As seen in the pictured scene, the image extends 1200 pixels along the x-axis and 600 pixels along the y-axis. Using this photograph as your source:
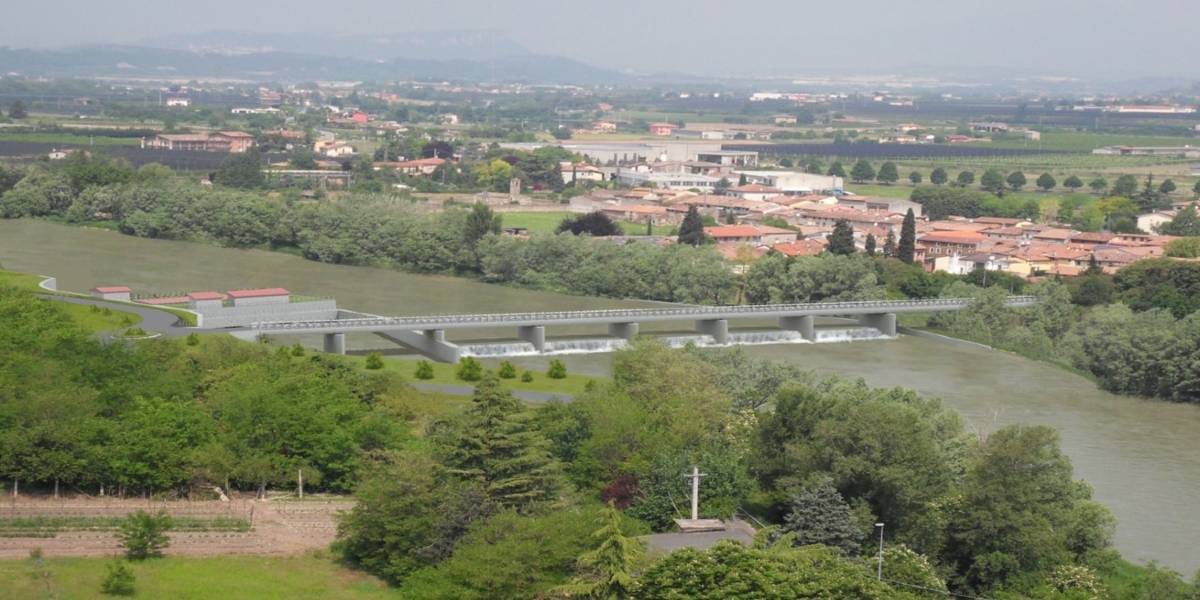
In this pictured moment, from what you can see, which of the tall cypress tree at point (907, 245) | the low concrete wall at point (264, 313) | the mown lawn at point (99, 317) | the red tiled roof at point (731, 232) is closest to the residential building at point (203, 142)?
the red tiled roof at point (731, 232)

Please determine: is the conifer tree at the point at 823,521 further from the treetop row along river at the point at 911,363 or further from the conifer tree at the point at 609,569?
the treetop row along river at the point at 911,363

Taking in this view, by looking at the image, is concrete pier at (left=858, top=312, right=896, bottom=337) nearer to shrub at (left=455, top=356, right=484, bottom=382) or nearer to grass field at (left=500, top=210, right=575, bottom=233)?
shrub at (left=455, top=356, right=484, bottom=382)

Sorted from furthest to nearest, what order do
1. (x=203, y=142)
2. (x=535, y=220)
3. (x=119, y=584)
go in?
(x=203, y=142), (x=535, y=220), (x=119, y=584)

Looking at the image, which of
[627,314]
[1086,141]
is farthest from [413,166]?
[1086,141]

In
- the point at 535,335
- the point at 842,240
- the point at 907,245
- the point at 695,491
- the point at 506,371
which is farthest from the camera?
the point at 842,240

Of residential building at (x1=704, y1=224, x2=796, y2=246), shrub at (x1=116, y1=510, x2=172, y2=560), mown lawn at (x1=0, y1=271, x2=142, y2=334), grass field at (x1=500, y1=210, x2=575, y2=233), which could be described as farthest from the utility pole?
grass field at (x1=500, y1=210, x2=575, y2=233)

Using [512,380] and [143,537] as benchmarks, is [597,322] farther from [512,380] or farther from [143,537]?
[143,537]

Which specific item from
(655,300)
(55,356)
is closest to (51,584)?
(55,356)
